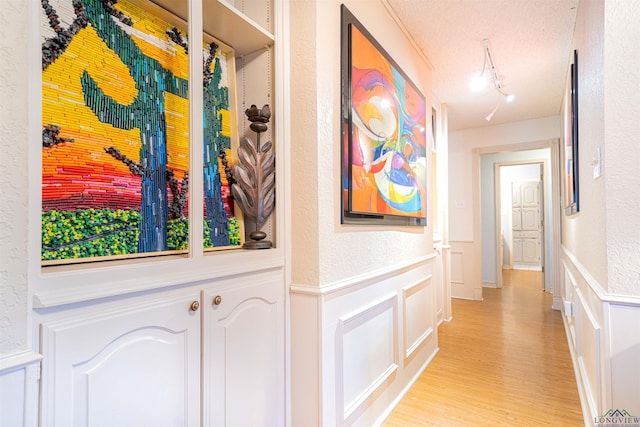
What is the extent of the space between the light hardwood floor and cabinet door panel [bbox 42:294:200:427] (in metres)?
1.38

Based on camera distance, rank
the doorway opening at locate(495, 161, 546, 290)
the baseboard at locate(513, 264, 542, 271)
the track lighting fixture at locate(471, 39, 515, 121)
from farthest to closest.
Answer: the doorway opening at locate(495, 161, 546, 290), the baseboard at locate(513, 264, 542, 271), the track lighting fixture at locate(471, 39, 515, 121)

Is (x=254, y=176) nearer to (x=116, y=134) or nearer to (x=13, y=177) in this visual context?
(x=116, y=134)

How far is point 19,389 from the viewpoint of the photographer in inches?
27.2

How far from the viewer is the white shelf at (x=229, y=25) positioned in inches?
45.1

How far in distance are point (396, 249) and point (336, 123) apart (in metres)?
0.97

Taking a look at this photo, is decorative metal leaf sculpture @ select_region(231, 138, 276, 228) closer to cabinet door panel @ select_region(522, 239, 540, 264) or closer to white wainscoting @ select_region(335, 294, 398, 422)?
white wainscoting @ select_region(335, 294, 398, 422)

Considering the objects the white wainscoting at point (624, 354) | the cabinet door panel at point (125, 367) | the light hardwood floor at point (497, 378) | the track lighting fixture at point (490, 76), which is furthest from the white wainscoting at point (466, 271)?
the cabinet door panel at point (125, 367)

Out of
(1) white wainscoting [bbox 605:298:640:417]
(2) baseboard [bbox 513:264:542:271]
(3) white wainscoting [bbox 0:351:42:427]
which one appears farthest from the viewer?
(2) baseboard [bbox 513:264:542:271]

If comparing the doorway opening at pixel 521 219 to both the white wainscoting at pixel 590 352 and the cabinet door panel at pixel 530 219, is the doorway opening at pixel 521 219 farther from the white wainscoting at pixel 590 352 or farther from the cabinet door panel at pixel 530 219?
the white wainscoting at pixel 590 352

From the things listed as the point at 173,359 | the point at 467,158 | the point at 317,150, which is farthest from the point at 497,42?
the point at 173,359

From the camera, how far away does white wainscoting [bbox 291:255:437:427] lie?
1.42 metres

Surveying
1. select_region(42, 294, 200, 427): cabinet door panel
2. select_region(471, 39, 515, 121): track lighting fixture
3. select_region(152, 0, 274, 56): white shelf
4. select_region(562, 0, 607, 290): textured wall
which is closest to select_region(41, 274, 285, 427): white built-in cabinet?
select_region(42, 294, 200, 427): cabinet door panel

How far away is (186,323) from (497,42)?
2827 mm

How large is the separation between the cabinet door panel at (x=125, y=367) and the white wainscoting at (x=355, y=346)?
19.5 inches
